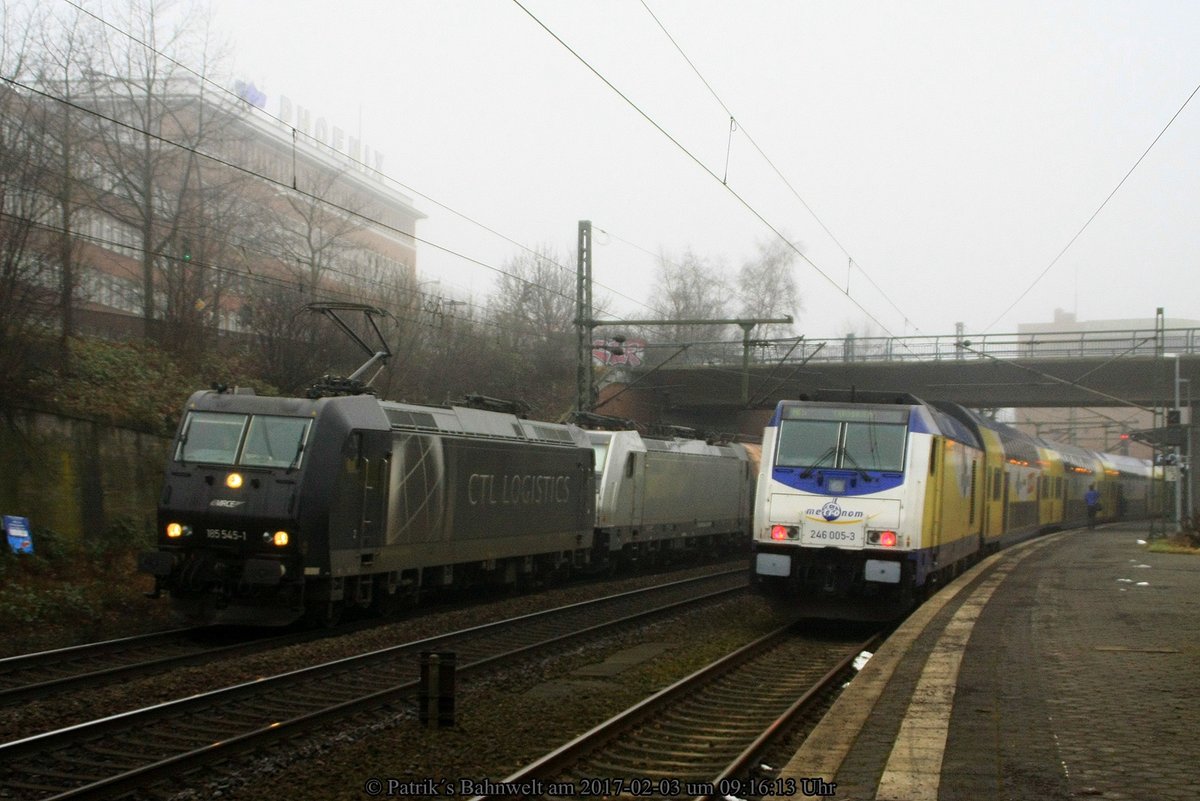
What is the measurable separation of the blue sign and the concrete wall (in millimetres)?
817

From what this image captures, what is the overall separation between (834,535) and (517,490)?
6.35 meters

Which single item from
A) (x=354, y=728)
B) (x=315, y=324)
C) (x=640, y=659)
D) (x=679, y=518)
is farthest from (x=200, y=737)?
(x=679, y=518)

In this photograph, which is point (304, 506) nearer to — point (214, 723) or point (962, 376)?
point (214, 723)

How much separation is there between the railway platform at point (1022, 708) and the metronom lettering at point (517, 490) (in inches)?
263

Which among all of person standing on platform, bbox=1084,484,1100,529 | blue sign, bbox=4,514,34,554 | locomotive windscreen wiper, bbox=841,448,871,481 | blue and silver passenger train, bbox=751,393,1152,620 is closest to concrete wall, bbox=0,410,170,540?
blue sign, bbox=4,514,34,554

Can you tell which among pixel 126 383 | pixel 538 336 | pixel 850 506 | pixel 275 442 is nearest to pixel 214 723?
pixel 275 442

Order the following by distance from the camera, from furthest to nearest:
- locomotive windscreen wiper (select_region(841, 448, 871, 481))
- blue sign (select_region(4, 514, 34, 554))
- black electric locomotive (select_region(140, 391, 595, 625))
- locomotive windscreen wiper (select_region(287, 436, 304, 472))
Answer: blue sign (select_region(4, 514, 34, 554))
locomotive windscreen wiper (select_region(841, 448, 871, 481))
locomotive windscreen wiper (select_region(287, 436, 304, 472))
black electric locomotive (select_region(140, 391, 595, 625))

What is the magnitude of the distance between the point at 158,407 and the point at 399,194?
7513cm

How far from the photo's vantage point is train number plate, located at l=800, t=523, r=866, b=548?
14.3 metres

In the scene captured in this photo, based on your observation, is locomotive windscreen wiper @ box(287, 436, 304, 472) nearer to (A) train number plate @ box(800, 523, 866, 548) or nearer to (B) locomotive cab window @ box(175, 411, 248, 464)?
(B) locomotive cab window @ box(175, 411, 248, 464)

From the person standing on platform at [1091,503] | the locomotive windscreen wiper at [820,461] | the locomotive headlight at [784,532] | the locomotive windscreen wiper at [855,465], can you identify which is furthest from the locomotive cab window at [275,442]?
the person standing on platform at [1091,503]

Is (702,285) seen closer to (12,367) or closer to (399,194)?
(399,194)

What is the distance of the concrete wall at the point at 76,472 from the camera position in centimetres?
1741

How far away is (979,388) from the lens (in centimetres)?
4378
